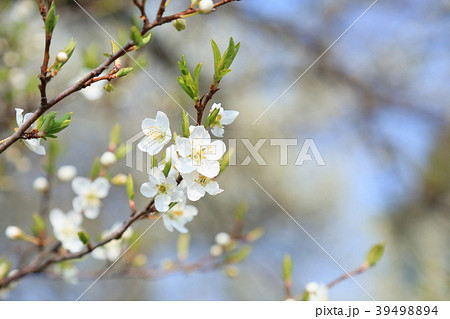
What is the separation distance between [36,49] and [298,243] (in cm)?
235

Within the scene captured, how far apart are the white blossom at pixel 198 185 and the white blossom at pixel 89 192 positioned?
1.41ft

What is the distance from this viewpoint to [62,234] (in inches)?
41.1

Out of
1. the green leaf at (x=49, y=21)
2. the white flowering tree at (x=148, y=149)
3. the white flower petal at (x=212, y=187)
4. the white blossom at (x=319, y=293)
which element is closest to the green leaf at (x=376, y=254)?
the white flowering tree at (x=148, y=149)

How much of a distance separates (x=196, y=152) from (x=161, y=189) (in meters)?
0.11

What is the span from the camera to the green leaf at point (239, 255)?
1246mm

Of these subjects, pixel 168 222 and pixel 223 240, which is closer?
pixel 168 222

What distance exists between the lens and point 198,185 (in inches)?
30.1

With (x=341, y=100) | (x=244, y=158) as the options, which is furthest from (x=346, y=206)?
(x=244, y=158)

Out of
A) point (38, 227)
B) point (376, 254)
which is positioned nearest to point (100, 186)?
point (38, 227)

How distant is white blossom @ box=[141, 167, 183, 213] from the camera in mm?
762

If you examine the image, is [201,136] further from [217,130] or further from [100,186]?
[100,186]

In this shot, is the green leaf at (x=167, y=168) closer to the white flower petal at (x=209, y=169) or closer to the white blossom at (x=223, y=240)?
the white flower petal at (x=209, y=169)

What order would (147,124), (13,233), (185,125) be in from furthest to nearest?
1. (13,233)
2. (147,124)
3. (185,125)

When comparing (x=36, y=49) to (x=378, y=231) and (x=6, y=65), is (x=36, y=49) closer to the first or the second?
(x=6, y=65)
